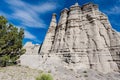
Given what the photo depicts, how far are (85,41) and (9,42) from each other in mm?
16492

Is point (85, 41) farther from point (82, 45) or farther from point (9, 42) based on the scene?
point (9, 42)

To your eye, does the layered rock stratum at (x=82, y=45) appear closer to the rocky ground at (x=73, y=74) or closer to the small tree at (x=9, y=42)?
the rocky ground at (x=73, y=74)

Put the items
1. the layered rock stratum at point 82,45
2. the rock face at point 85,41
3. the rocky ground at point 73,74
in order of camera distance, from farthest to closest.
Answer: the rock face at point 85,41, the layered rock stratum at point 82,45, the rocky ground at point 73,74

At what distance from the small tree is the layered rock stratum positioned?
4603 millimetres

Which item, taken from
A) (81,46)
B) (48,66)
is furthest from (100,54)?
(48,66)

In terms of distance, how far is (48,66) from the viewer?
30109 mm

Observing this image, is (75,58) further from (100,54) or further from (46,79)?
(46,79)

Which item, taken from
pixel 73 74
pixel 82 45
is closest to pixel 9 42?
pixel 73 74

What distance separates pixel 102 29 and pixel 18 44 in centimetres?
1886

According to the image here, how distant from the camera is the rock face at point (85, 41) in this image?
29.8m

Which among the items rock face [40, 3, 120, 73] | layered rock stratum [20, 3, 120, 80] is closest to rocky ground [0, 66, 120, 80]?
layered rock stratum [20, 3, 120, 80]

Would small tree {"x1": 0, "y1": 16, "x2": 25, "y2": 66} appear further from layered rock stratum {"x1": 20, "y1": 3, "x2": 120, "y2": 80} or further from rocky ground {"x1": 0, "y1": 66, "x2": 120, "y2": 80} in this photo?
layered rock stratum {"x1": 20, "y1": 3, "x2": 120, "y2": 80}

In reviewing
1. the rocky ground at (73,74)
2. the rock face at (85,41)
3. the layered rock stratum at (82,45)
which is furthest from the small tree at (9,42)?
the rock face at (85,41)

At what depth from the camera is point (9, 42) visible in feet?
91.8
